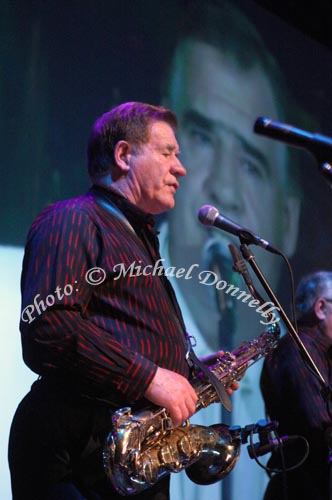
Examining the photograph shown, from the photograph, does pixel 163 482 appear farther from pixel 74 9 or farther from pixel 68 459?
pixel 74 9

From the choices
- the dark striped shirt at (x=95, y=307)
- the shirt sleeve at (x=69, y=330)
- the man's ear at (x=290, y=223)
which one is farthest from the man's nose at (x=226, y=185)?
the shirt sleeve at (x=69, y=330)

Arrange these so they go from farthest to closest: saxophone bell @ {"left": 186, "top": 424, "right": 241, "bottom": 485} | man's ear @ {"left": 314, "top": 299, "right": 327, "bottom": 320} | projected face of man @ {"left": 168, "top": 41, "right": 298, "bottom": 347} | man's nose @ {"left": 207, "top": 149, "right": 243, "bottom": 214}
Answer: man's nose @ {"left": 207, "top": 149, "right": 243, "bottom": 214} < projected face of man @ {"left": 168, "top": 41, "right": 298, "bottom": 347} < man's ear @ {"left": 314, "top": 299, "right": 327, "bottom": 320} < saxophone bell @ {"left": 186, "top": 424, "right": 241, "bottom": 485}

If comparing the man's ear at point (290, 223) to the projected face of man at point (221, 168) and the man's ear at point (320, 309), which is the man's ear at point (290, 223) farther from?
the man's ear at point (320, 309)

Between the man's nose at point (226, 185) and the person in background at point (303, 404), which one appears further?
the man's nose at point (226, 185)

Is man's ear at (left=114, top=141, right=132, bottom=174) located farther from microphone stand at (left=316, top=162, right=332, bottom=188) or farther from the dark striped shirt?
microphone stand at (left=316, top=162, right=332, bottom=188)

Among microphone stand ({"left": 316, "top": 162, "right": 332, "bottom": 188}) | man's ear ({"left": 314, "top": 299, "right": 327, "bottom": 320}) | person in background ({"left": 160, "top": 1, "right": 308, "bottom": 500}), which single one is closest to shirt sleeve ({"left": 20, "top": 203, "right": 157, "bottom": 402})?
microphone stand ({"left": 316, "top": 162, "right": 332, "bottom": 188})

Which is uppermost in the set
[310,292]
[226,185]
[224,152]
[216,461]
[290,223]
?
[224,152]

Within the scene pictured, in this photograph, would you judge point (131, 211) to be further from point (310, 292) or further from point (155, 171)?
point (310, 292)

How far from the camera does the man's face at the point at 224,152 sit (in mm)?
3875

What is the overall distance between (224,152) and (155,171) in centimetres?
166

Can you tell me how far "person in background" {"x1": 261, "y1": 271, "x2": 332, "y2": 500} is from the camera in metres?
3.24

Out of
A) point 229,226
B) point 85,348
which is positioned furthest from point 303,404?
point 85,348

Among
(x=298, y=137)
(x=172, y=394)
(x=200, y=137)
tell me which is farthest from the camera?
(x=200, y=137)

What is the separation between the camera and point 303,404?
10.7ft
